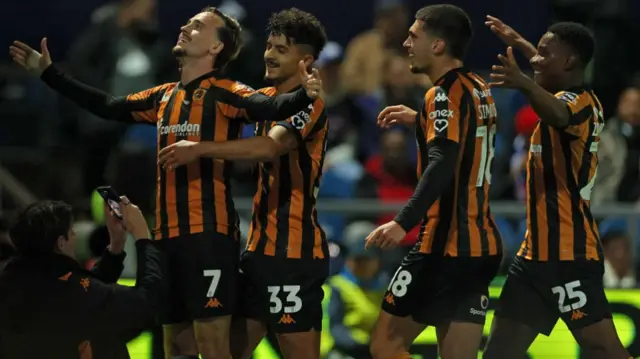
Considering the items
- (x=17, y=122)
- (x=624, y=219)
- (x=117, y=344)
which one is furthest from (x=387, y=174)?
(x=117, y=344)

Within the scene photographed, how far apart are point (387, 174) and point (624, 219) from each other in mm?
2173

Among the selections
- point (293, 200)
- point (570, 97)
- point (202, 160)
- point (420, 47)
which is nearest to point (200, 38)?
point (202, 160)

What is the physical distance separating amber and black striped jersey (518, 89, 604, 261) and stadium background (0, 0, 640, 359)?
7.75 feet

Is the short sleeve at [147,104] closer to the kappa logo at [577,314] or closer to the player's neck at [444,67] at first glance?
the player's neck at [444,67]

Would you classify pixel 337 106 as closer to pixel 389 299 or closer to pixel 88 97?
pixel 88 97

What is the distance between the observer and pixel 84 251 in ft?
35.4

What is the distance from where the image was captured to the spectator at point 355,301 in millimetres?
9648

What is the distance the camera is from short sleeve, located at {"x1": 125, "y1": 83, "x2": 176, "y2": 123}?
25.3 feet

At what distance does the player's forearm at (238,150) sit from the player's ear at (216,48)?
596 mm

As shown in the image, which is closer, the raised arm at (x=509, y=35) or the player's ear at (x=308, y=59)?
the player's ear at (x=308, y=59)

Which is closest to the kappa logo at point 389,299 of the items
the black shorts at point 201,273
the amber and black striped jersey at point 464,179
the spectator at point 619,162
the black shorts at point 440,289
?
the black shorts at point 440,289

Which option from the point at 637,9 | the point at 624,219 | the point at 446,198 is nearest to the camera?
the point at 446,198

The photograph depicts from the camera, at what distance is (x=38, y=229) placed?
6.98 metres

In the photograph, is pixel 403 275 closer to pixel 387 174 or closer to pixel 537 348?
pixel 537 348
